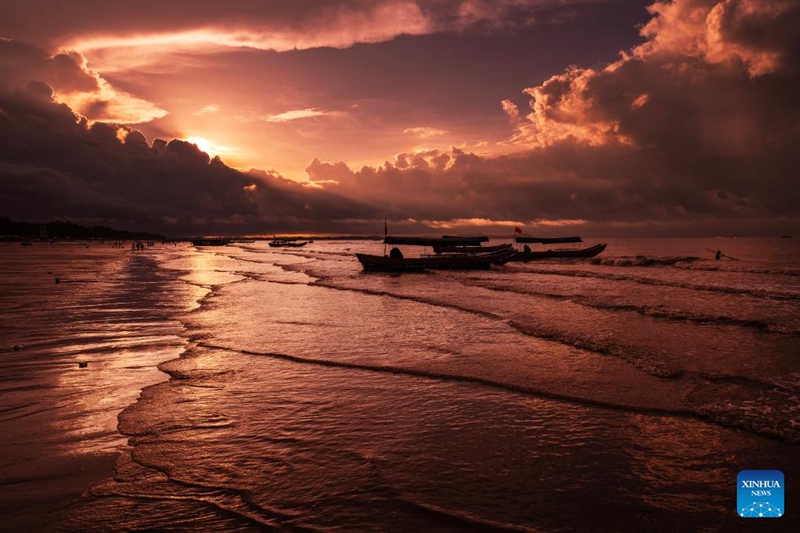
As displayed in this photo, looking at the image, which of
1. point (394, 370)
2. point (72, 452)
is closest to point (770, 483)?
point (394, 370)

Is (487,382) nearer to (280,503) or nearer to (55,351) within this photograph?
(280,503)

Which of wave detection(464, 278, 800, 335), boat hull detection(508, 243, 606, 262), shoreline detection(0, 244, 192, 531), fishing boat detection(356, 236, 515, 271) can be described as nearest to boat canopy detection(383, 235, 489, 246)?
fishing boat detection(356, 236, 515, 271)

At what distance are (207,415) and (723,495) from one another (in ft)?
27.4

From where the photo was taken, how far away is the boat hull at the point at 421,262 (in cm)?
5184

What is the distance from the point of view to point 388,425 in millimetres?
7691

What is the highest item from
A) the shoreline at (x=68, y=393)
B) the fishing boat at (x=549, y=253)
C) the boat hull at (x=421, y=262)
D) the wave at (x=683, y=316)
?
the fishing boat at (x=549, y=253)

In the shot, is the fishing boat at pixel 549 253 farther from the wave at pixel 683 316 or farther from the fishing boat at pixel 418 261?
the wave at pixel 683 316

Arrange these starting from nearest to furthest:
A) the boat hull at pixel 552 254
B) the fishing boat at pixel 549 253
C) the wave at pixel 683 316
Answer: the wave at pixel 683 316
the fishing boat at pixel 549 253
the boat hull at pixel 552 254

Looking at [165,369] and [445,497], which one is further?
[165,369]

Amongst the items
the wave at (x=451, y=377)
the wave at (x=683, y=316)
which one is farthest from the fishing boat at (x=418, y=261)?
the wave at (x=451, y=377)

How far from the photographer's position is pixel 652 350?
45.6 ft

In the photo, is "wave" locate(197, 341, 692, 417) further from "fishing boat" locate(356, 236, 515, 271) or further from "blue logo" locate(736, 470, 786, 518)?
"fishing boat" locate(356, 236, 515, 271)

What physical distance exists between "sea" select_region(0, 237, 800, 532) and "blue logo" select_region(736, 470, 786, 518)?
0.51ft

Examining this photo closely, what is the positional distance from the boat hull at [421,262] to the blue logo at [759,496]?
45956 mm
